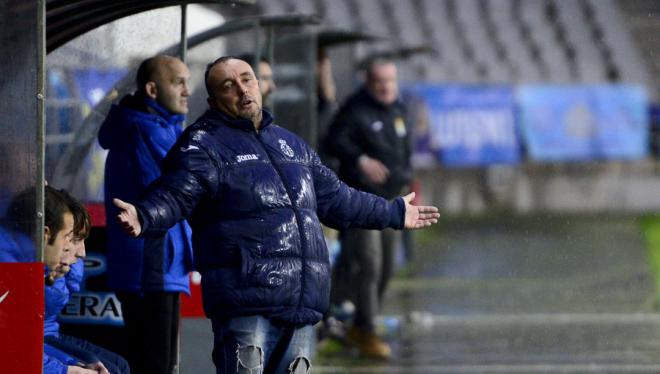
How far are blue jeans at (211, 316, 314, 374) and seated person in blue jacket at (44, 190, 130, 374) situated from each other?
0.62 m

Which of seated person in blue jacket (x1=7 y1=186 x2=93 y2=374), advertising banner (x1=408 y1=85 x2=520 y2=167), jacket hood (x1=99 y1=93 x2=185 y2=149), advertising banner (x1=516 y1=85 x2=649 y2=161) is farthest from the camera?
advertising banner (x1=516 y1=85 x2=649 y2=161)

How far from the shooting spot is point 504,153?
3098 cm

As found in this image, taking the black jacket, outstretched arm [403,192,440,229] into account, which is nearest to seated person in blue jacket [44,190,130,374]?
outstretched arm [403,192,440,229]

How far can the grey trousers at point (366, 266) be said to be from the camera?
39.2ft

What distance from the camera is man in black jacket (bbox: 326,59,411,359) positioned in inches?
472

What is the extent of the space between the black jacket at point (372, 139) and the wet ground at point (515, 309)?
127cm

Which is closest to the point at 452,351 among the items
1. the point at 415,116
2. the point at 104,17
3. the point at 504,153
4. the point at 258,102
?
the point at 104,17

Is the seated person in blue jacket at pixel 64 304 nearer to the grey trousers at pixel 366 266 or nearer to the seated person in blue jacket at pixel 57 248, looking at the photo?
the seated person in blue jacket at pixel 57 248

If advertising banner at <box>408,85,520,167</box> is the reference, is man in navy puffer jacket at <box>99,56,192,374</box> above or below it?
below

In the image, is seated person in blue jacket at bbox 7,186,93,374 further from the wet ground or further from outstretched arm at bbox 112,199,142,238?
the wet ground

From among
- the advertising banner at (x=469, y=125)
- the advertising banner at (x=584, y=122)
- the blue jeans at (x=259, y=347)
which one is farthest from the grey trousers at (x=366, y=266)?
the advertising banner at (x=584, y=122)

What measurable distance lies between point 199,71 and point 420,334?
17.4 feet

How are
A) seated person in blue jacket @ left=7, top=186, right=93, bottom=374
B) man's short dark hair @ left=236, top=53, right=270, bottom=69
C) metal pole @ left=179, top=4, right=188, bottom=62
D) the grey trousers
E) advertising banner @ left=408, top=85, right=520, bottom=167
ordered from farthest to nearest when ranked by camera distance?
1. advertising banner @ left=408, top=85, right=520, bottom=167
2. the grey trousers
3. man's short dark hair @ left=236, top=53, right=270, bottom=69
4. metal pole @ left=179, top=4, right=188, bottom=62
5. seated person in blue jacket @ left=7, top=186, right=93, bottom=374

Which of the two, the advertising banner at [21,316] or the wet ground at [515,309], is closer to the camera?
the advertising banner at [21,316]
